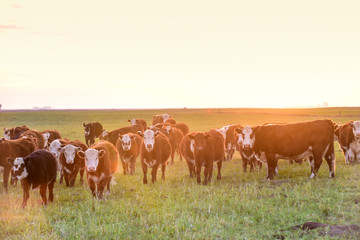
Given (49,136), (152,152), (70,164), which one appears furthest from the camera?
(49,136)

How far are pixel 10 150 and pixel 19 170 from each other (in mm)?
2988

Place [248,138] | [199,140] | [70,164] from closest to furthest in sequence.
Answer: [70,164]
[199,140]
[248,138]

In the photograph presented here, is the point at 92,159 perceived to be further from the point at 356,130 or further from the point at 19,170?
the point at 356,130

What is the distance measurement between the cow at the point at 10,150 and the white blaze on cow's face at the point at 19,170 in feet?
8.48

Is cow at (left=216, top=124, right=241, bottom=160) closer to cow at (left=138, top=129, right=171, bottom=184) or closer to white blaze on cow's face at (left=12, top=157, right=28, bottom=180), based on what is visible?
cow at (left=138, top=129, right=171, bottom=184)

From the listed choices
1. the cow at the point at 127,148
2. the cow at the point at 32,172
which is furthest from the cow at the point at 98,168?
the cow at the point at 127,148

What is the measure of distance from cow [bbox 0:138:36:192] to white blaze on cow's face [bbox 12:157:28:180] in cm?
258

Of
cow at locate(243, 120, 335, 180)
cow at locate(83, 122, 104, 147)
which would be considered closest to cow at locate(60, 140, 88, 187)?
cow at locate(243, 120, 335, 180)

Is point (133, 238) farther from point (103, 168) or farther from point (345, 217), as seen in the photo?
point (345, 217)

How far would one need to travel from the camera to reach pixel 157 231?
6336 millimetres

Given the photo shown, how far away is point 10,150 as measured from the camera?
10.6 meters

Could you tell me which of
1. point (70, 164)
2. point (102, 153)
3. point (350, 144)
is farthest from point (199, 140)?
point (350, 144)

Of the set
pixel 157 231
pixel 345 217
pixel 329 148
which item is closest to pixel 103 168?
pixel 157 231

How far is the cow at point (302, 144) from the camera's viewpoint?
10875mm
